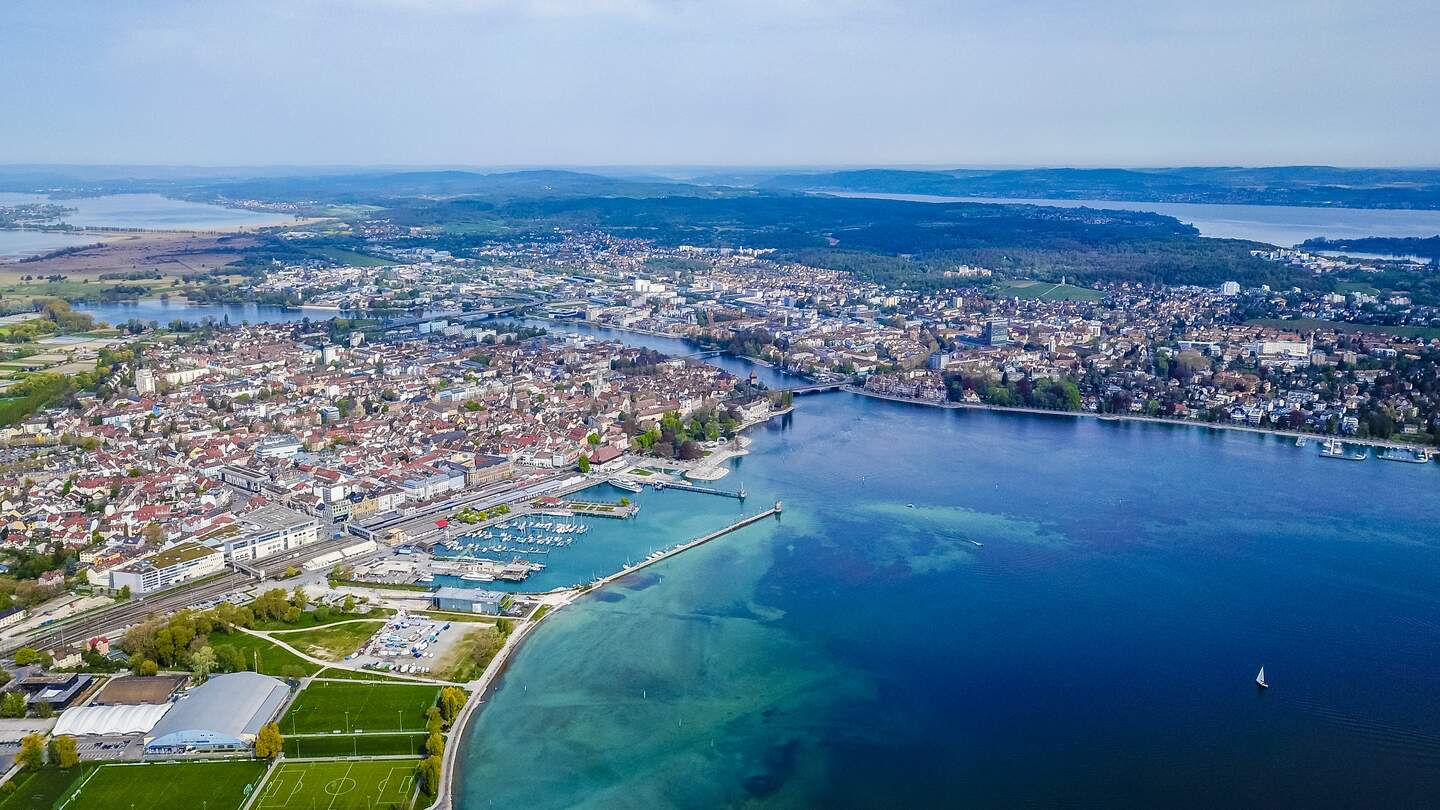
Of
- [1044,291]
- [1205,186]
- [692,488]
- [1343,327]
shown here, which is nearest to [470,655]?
[692,488]

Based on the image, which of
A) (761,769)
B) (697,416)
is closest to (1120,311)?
(697,416)

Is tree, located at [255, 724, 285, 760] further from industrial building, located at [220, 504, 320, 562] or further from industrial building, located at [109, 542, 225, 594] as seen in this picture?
industrial building, located at [220, 504, 320, 562]

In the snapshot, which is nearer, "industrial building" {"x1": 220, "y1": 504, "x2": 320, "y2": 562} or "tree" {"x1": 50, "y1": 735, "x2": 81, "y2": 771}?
"tree" {"x1": 50, "y1": 735, "x2": 81, "y2": 771}

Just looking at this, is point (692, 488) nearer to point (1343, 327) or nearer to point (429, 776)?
point (429, 776)

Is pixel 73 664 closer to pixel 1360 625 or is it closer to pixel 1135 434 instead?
pixel 1360 625

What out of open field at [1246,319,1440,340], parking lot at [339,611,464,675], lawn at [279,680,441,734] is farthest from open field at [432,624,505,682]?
open field at [1246,319,1440,340]
